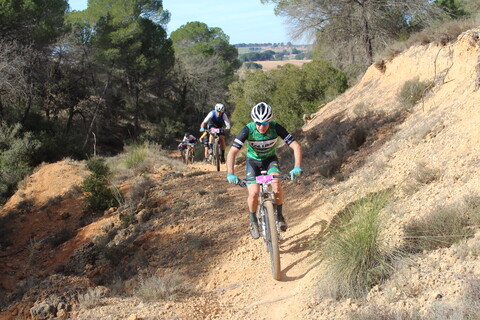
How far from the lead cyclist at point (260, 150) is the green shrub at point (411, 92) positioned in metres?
5.87

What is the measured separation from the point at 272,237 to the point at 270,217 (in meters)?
0.25

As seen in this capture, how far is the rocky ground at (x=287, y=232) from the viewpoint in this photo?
13.8 feet

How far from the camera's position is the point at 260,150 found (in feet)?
19.0

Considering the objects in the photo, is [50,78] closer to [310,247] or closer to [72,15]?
[72,15]

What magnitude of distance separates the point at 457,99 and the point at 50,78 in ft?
69.6

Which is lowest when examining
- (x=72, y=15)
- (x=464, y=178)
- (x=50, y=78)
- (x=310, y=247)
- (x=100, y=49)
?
(x=310, y=247)

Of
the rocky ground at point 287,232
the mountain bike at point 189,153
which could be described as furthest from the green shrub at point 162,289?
the mountain bike at point 189,153

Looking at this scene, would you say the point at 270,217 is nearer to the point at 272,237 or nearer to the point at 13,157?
the point at 272,237

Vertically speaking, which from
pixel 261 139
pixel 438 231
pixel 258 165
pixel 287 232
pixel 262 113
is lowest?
pixel 287 232

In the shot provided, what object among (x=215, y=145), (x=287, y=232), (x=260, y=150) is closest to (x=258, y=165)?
(x=260, y=150)

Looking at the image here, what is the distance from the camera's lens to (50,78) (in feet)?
76.5

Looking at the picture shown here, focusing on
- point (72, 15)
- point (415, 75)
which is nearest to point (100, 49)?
point (72, 15)

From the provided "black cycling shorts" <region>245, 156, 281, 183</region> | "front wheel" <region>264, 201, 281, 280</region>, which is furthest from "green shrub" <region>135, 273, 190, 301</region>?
"black cycling shorts" <region>245, 156, 281, 183</region>

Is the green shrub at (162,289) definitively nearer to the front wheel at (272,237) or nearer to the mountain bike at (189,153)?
the front wheel at (272,237)
